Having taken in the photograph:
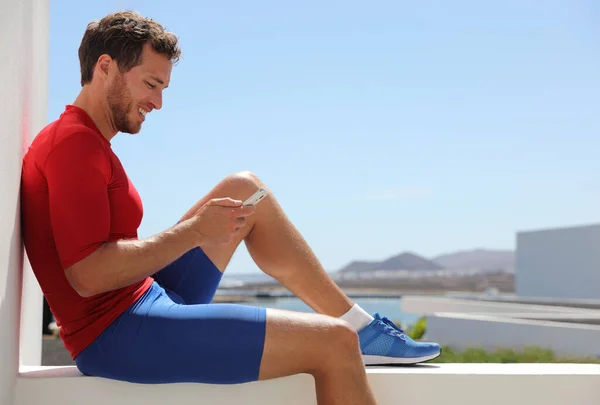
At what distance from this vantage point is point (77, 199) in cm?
175

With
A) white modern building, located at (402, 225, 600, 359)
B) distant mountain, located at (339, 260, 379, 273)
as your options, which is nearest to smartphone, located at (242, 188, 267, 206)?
white modern building, located at (402, 225, 600, 359)

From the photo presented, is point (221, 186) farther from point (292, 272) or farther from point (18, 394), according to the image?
point (18, 394)

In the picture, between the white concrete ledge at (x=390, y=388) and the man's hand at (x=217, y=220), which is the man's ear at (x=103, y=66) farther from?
the white concrete ledge at (x=390, y=388)

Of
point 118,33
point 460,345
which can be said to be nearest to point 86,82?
point 118,33

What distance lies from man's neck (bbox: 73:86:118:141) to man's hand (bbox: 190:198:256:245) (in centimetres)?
42

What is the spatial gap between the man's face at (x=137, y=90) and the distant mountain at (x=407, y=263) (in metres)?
94.3

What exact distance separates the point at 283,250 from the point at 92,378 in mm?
681

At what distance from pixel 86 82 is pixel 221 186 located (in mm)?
514

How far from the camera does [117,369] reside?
196 centimetres

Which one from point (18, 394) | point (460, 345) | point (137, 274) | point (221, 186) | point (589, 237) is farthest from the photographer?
point (589, 237)

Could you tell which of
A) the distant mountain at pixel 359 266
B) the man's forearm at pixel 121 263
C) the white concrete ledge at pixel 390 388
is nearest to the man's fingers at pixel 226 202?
the man's forearm at pixel 121 263

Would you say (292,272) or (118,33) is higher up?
(118,33)

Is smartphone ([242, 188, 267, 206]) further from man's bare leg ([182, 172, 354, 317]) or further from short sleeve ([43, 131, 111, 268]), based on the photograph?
short sleeve ([43, 131, 111, 268])

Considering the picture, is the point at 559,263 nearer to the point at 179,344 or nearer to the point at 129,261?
the point at 179,344
